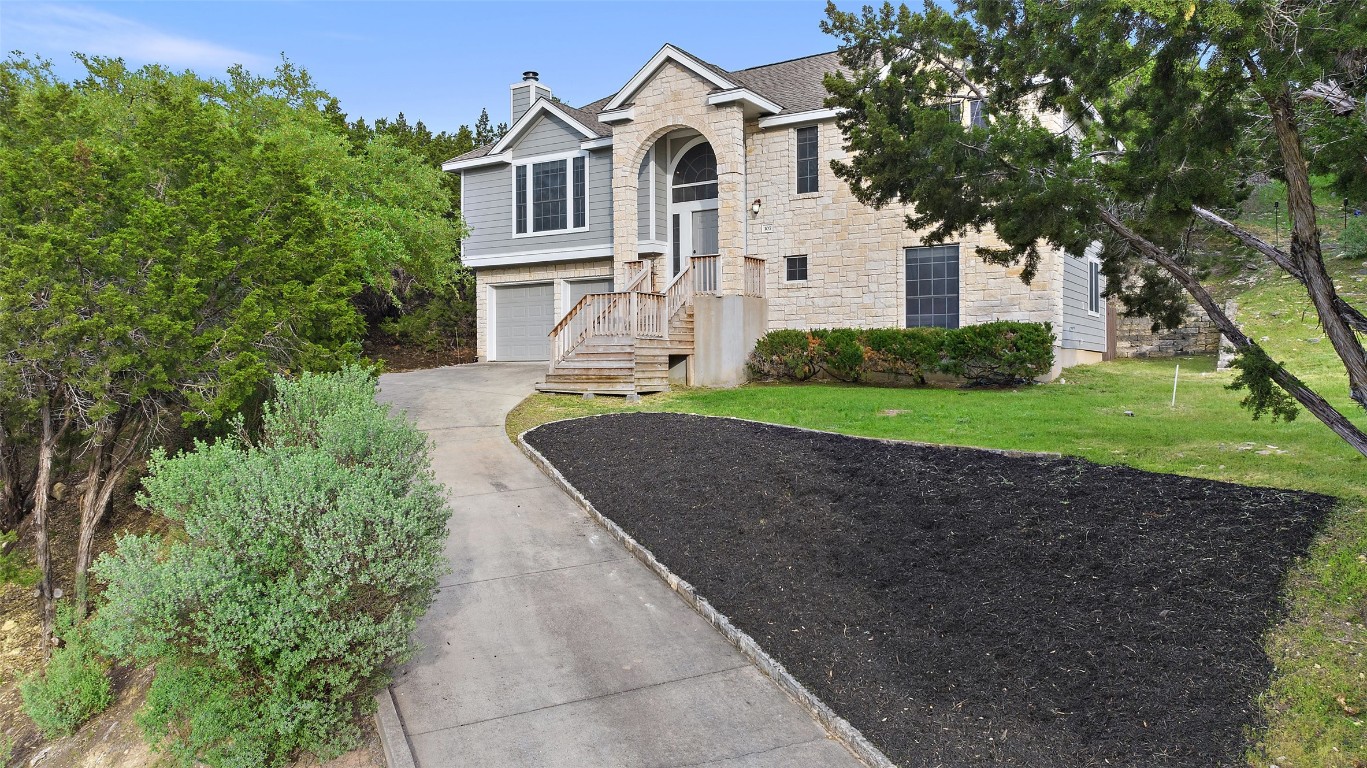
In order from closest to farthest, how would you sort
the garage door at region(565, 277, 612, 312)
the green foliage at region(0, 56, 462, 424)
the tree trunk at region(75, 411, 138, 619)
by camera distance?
the green foliage at region(0, 56, 462, 424)
the tree trunk at region(75, 411, 138, 619)
the garage door at region(565, 277, 612, 312)

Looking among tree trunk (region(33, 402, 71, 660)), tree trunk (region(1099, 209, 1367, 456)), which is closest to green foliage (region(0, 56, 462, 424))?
tree trunk (region(33, 402, 71, 660))

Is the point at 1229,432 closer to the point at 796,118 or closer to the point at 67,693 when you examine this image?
the point at 796,118

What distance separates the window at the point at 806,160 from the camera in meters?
16.9

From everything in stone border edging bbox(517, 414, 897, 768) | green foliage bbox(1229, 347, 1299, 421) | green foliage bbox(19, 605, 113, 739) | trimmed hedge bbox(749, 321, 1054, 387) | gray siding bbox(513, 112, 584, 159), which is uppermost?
gray siding bbox(513, 112, 584, 159)

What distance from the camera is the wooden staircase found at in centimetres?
1464

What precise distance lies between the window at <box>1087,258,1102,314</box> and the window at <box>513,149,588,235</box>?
11.7m

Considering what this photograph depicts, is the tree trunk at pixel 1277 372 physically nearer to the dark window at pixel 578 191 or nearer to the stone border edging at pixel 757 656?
the stone border edging at pixel 757 656

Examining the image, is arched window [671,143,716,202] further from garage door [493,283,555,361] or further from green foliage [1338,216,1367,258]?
green foliage [1338,216,1367,258]

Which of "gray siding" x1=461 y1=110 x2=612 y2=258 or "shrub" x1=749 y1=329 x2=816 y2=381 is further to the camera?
"gray siding" x1=461 y1=110 x2=612 y2=258

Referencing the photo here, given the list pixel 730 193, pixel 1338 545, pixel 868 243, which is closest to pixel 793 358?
pixel 868 243

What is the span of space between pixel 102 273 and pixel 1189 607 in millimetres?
9442

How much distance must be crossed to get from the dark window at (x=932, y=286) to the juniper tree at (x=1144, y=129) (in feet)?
26.6

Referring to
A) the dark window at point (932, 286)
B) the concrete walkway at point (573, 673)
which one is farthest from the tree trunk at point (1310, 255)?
the dark window at point (932, 286)

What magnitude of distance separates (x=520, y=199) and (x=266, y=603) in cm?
1800
